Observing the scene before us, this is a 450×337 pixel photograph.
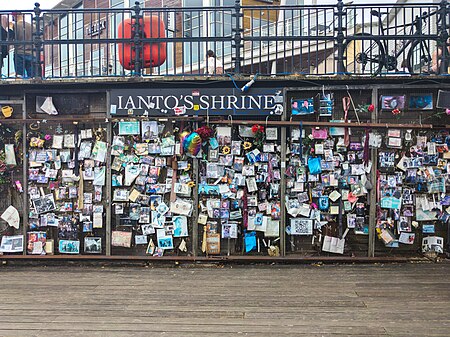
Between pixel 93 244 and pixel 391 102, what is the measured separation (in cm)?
528

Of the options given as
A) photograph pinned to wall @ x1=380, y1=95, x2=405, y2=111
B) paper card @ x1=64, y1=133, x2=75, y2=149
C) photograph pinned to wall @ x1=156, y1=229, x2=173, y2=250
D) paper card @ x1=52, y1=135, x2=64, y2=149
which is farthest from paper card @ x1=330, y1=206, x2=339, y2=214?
paper card @ x1=52, y1=135, x2=64, y2=149

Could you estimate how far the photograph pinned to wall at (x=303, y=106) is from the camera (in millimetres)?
7176

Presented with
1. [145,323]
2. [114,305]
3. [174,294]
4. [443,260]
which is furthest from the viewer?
[443,260]

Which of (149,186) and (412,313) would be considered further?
(149,186)

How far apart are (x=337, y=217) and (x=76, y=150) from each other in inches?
171

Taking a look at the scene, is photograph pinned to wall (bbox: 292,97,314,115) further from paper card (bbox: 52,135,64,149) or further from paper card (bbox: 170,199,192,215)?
paper card (bbox: 52,135,64,149)

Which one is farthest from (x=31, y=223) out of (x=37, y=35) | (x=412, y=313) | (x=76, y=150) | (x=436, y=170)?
(x=436, y=170)

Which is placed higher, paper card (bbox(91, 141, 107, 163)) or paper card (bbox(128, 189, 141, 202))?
paper card (bbox(91, 141, 107, 163))

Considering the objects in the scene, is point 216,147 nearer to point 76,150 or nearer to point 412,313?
point 76,150

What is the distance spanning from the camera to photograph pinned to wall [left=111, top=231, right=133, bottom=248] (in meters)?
7.28

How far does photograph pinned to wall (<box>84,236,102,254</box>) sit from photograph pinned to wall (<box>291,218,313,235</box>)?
123 inches

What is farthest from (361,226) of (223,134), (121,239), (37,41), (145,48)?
(37,41)

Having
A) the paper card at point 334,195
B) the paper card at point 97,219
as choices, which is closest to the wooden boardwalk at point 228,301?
the paper card at point 97,219

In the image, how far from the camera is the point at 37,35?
24.2 feet
